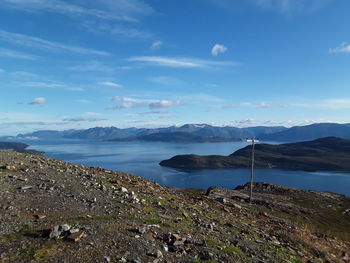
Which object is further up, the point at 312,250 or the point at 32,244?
the point at 32,244

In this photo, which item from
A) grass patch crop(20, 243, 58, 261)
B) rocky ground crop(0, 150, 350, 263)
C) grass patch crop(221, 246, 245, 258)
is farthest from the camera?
grass patch crop(221, 246, 245, 258)

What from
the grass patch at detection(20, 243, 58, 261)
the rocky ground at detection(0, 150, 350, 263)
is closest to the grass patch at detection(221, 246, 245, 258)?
the rocky ground at detection(0, 150, 350, 263)

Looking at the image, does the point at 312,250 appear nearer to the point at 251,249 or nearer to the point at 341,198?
the point at 251,249

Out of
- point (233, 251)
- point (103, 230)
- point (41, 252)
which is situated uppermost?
point (41, 252)

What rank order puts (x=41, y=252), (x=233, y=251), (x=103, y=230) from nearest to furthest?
(x=41, y=252) < (x=103, y=230) < (x=233, y=251)

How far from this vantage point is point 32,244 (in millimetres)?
14062

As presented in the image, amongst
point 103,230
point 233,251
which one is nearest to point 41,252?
point 103,230

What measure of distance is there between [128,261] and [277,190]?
75471 mm

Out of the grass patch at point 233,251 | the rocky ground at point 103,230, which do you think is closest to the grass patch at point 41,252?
the rocky ground at point 103,230

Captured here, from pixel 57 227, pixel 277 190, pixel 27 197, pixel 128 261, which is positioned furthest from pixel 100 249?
pixel 277 190

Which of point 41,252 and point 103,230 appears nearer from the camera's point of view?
point 41,252

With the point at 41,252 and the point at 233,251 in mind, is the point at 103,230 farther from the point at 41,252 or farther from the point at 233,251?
A: the point at 233,251

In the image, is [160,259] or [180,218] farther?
[180,218]

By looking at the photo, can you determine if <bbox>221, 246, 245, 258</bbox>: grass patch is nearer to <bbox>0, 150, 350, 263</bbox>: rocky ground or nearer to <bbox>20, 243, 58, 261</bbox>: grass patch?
<bbox>0, 150, 350, 263</bbox>: rocky ground
